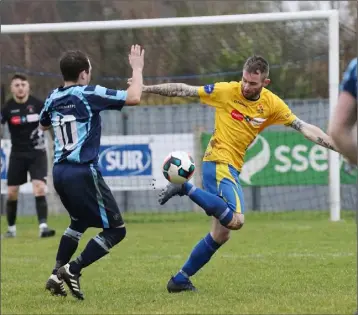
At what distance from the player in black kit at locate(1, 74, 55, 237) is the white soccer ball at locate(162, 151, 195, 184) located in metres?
5.79

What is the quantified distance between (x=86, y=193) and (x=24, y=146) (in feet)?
20.2

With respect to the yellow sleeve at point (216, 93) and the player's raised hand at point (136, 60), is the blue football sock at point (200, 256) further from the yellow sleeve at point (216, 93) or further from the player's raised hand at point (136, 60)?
the player's raised hand at point (136, 60)

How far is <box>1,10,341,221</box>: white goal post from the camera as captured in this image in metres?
13.6

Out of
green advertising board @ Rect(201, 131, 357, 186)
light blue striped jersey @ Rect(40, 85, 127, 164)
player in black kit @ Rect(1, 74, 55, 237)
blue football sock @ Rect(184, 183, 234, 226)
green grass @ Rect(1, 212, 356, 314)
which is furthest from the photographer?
green advertising board @ Rect(201, 131, 357, 186)

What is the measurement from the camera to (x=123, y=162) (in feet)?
50.6

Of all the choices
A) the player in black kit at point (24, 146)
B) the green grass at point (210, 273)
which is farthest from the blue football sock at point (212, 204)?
the player in black kit at point (24, 146)

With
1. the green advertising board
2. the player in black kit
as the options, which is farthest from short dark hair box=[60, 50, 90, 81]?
the green advertising board

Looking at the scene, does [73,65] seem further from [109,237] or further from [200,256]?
[200,256]

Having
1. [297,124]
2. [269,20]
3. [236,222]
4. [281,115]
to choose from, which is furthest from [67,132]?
[269,20]

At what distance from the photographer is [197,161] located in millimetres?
15812

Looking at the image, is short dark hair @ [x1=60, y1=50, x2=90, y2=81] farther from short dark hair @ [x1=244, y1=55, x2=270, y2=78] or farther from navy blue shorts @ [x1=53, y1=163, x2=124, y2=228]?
short dark hair @ [x1=244, y1=55, x2=270, y2=78]

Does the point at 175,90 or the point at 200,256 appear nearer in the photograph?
the point at 200,256

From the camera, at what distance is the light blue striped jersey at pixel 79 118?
6.38m

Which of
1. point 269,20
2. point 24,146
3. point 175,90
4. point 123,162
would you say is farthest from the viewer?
point 123,162
